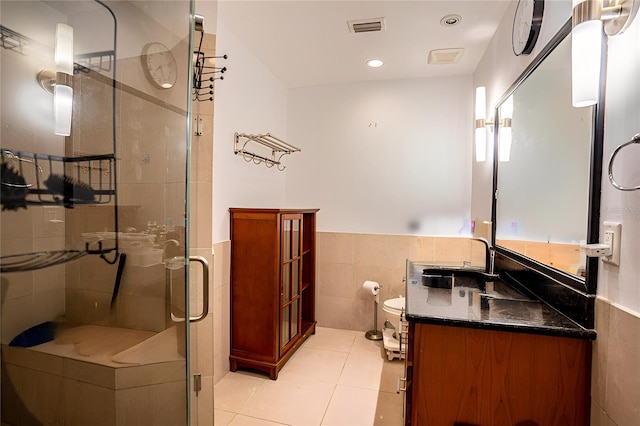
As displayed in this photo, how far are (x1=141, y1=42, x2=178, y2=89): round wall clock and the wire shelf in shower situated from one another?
42 cm

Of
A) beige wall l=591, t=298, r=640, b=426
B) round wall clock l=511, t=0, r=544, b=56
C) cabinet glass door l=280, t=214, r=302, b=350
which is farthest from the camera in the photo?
cabinet glass door l=280, t=214, r=302, b=350

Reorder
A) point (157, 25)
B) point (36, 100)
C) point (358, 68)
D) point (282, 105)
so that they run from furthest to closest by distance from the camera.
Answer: point (282, 105)
point (358, 68)
point (157, 25)
point (36, 100)

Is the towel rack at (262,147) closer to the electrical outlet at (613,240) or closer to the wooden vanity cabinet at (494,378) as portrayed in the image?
the wooden vanity cabinet at (494,378)

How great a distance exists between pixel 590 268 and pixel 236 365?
2376mm

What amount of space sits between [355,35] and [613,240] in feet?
7.02

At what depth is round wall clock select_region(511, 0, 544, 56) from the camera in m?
1.54

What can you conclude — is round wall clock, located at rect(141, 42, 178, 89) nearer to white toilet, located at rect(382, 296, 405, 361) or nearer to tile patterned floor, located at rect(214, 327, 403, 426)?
tile patterned floor, located at rect(214, 327, 403, 426)

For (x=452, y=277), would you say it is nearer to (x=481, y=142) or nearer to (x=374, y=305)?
(x=481, y=142)

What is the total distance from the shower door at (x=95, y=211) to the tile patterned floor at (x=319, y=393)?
3.15 ft

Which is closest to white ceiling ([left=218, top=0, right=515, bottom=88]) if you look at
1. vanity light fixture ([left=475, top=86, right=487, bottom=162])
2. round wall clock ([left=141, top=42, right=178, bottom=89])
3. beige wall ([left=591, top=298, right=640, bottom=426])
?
vanity light fixture ([left=475, top=86, right=487, bottom=162])

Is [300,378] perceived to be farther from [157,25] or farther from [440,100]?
[440,100]

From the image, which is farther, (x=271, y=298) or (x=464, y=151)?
(x=464, y=151)

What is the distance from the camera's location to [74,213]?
0.97 meters

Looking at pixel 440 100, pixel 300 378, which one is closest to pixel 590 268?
pixel 300 378
